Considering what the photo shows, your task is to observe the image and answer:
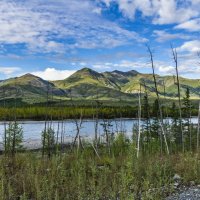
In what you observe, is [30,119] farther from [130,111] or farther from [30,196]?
[30,196]

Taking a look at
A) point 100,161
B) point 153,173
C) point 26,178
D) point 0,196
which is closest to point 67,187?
point 26,178

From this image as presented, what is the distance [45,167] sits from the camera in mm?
15305

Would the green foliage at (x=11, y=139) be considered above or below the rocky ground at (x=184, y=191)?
above

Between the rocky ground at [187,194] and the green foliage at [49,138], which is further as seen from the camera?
the green foliage at [49,138]

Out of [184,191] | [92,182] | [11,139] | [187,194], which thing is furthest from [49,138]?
[187,194]

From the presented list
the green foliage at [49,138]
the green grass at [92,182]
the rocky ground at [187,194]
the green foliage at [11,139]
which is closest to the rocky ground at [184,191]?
the rocky ground at [187,194]

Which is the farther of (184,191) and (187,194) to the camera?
(184,191)

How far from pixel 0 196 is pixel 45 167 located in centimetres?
495

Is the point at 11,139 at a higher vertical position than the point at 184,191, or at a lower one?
higher

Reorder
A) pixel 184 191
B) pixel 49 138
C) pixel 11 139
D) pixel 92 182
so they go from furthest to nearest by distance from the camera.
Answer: pixel 49 138 < pixel 11 139 < pixel 184 191 < pixel 92 182

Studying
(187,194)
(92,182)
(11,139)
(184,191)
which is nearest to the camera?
(187,194)

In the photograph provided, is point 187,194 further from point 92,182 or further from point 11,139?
point 11,139

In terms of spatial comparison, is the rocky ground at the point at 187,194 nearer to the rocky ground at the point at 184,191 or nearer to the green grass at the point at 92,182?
the rocky ground at the point at 184,191

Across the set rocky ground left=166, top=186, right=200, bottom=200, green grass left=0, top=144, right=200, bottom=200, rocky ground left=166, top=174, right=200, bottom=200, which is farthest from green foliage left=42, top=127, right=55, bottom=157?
rocky ground left=166, top=186, right=200, bottom=200
